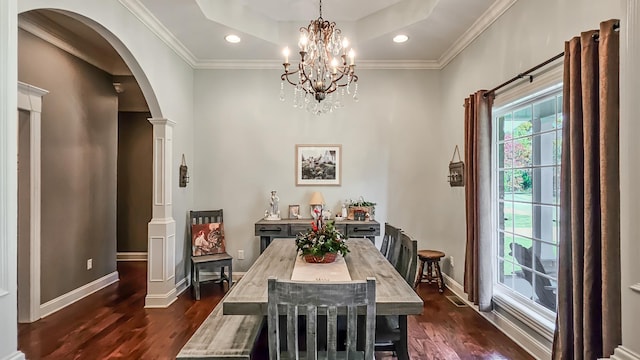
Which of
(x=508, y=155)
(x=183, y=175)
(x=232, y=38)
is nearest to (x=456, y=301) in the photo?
(x=508, y=155)

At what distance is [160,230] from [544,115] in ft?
12.6

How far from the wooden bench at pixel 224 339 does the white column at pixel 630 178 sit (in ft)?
5.51

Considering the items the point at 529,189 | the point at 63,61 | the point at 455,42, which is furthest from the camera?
the point at 455,42

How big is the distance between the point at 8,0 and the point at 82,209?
3.50 meters

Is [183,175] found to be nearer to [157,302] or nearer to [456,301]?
[157,302]

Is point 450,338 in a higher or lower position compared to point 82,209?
lower

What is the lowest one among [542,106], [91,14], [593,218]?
[593,218]

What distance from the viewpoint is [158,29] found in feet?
12.5

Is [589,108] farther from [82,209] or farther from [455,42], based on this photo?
[82,209]

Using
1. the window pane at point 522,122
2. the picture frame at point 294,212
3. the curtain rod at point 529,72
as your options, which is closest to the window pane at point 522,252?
the window pane at point 522,122

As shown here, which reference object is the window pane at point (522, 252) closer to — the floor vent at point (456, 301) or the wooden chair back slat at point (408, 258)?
the floor vent at point (456, 301)

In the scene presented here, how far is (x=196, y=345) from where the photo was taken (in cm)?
202

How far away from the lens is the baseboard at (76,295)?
3.75 meters

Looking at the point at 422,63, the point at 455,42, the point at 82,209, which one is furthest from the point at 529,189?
the point at 82,209
